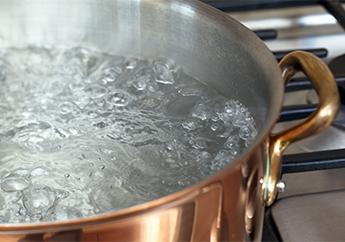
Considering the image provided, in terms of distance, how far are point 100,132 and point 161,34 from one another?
0.13 meters

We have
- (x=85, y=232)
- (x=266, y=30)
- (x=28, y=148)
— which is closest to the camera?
(x=85, y=232)

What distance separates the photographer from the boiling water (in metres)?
0.51

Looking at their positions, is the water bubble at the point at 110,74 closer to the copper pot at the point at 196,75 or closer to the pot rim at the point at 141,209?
the copper pot at the point at 196,75

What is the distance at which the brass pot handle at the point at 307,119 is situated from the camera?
43 cm

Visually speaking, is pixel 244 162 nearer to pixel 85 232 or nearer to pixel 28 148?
pixel 85 232

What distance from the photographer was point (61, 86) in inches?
27.7

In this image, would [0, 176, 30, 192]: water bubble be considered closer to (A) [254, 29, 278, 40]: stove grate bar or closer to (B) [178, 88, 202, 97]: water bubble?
(B) [178, 88, 202, 97]: water bubble

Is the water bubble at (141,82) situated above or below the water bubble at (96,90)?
above

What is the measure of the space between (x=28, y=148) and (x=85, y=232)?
27 cm

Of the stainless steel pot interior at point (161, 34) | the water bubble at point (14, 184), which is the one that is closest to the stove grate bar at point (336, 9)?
the stainless steel pot interior at point (161, 34)

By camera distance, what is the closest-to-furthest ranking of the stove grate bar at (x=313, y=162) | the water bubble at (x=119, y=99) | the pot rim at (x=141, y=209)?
the pot rim at (x=141, y=209)
the stove grate bar at (x=313, y=162)
the water bubble at (x=119, y=99)

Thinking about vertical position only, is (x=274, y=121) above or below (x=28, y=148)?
above

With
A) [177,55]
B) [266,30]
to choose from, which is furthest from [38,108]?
[266,30]

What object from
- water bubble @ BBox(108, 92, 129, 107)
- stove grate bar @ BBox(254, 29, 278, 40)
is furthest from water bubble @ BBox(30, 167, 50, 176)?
stove grate bar @ BBox(254, 29, 278, 40)
